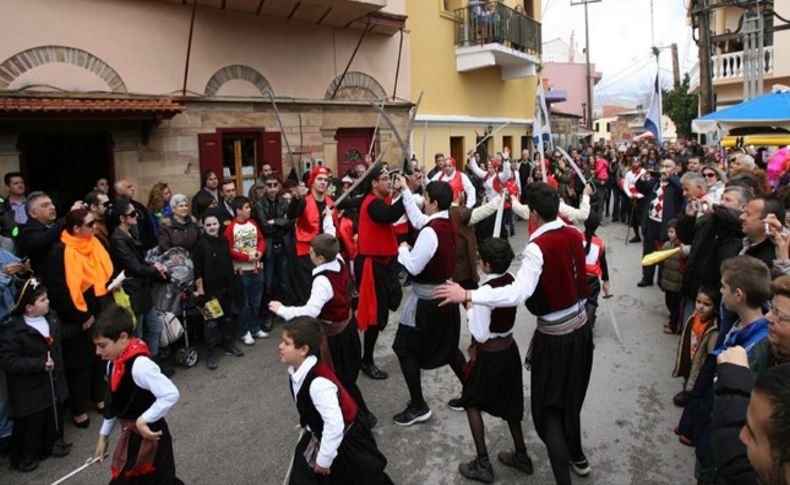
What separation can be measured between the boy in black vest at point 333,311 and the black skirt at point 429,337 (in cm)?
43

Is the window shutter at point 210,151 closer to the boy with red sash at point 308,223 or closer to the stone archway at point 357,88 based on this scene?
the stone archway at point 357,88

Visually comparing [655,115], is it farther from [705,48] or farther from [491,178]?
[705,48]

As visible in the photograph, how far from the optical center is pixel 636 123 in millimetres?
60688

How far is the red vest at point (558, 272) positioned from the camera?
3197 millimetres

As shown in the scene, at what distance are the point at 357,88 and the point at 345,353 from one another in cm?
870

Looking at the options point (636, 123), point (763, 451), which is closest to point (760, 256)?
point (763, 451)

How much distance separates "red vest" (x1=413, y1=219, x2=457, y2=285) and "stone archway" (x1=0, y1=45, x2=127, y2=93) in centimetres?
593

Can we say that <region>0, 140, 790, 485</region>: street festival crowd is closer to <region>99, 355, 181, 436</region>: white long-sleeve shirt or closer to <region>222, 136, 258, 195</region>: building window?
<region>99, 355, 181, 436</region>: white long-sleeve shirt

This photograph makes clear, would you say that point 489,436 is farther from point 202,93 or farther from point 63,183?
point 63,183

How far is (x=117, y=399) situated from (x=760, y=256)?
402cm

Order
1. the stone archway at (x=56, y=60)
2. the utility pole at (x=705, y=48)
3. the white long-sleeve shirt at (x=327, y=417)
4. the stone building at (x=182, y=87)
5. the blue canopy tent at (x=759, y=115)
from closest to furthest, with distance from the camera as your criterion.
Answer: the white long-sleeve shirt at (x=327, y=417) < the stone archway at (x=56, y=60) < the stone building at (x=182, y=87) < the blue canopy tent at (x=759, y=115) < the utility pole at (x=705, y=48)

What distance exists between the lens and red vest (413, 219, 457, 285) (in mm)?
4254

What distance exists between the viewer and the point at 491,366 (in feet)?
Answer: 11.8

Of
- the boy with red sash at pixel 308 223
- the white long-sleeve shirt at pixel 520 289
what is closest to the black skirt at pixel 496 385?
the white long-sleeve shirt at pixel 520 289
